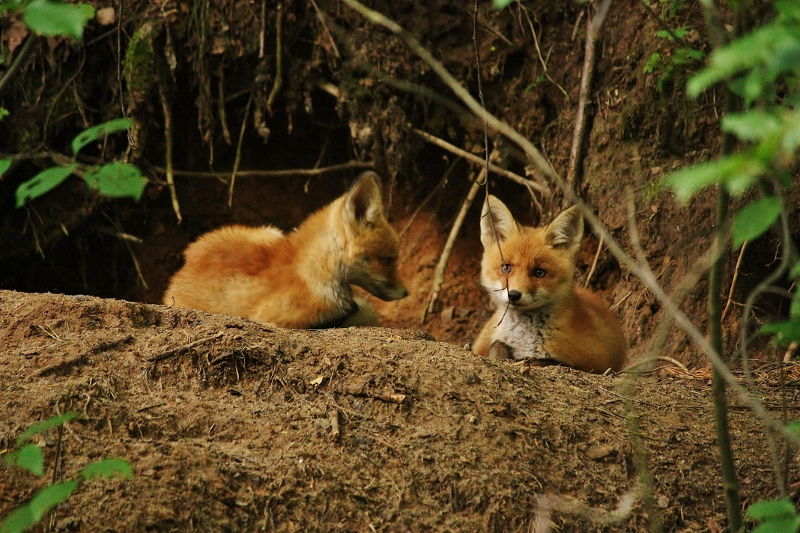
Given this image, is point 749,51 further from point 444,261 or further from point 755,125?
point 444,261

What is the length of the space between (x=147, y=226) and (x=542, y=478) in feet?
21.0

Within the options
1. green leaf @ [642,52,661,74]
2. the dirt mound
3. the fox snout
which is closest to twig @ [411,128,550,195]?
green leaf @ [642,52,661,74]

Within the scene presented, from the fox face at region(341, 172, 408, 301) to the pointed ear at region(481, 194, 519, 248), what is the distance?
796 millimetres

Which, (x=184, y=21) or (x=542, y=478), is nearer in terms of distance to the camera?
(x=542, y=478)

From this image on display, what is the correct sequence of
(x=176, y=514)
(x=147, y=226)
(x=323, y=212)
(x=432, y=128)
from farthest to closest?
(x=147, y=226) < (x=432, y=128) < (x=323, y=212) < (x=176, y=514)

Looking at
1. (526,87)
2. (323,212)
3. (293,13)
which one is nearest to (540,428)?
(323,212)

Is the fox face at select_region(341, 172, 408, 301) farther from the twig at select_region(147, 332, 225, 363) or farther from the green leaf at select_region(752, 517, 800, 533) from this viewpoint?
the green leaf at select_region(752, 517, 800, 533)

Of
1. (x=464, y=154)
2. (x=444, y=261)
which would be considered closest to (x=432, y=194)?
(x=464, y=154)

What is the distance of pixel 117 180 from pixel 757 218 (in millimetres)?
1856

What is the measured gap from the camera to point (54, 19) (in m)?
1.94

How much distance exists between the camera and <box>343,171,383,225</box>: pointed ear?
5855 millimetres

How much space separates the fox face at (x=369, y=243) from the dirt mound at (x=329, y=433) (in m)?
1.44

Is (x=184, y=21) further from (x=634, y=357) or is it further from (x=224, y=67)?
(x=634, y=357)

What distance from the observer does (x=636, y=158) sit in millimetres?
6809
